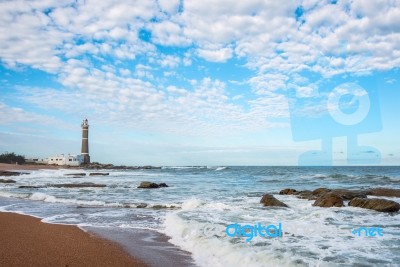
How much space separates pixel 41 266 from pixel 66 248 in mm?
1263

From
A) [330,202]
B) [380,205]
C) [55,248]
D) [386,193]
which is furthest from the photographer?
[386,193]

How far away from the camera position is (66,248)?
266 inches

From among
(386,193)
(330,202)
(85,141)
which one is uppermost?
(85,141)

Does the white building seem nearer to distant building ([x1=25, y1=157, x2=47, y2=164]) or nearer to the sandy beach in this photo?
distant building ([x1=25, y1=157, x2=47, y2=164])

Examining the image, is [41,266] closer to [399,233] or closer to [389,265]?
[389,265]

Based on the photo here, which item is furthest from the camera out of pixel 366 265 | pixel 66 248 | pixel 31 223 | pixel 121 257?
pixel 31 223

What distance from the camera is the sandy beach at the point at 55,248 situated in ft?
19.2

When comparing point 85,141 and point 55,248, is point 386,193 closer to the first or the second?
point 55,248

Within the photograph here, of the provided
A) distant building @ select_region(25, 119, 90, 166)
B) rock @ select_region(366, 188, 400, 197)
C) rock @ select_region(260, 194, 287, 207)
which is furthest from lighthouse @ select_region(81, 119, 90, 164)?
rock @ select_region(260, 194, 287, 207)

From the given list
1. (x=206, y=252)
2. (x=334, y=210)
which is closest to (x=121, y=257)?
(x=206, y=252)

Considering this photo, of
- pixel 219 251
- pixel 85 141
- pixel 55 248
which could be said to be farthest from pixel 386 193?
pixel 85 141

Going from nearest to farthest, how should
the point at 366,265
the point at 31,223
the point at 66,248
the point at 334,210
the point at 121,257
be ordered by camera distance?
the point at 366,265, the point at 121,257, the point at 66,248, the point at 31,223, the point at 334,210

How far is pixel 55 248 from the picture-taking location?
6.71 m

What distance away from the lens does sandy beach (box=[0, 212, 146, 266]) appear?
5.86 m
